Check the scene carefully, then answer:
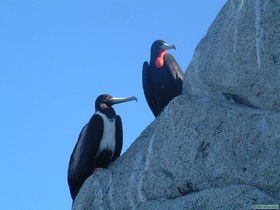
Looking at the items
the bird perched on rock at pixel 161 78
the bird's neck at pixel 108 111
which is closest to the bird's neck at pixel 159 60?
the bird perched on rock at pixel 161 78

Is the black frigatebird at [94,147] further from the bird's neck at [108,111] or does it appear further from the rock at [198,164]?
the rock at [198,164]

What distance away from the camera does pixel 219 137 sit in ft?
23.1

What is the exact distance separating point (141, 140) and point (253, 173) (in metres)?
2.22

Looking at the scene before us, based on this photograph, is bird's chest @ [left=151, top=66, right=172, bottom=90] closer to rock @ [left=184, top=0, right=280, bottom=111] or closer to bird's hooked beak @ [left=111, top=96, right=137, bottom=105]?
bird's hooked beak @ [left=111, top=96, right=137, bottom=105]

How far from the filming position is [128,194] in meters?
7.65

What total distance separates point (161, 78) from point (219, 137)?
12.4 ft

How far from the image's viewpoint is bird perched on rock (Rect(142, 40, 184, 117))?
10625mm

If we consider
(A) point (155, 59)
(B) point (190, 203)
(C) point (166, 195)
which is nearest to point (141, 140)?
(C) point (166, 195)

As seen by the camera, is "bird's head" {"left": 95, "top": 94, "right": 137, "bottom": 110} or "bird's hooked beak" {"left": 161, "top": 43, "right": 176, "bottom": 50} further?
"bird's hooked beak" {"left": 161, "top": 43, "right": 176, "bottom": 50}

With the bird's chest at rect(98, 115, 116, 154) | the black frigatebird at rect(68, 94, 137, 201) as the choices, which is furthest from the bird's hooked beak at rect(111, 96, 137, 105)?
the bird's chest at rect(98, 115, 116, 154)

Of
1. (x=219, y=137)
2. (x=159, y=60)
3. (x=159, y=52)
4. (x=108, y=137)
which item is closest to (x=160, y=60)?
(x=159, y=60)

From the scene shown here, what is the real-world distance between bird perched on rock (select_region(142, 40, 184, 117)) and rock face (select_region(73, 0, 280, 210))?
7.35ft

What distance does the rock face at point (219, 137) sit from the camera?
6.58 m

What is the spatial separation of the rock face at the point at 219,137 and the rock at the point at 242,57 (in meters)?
0.01
